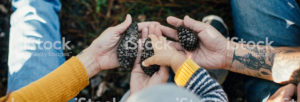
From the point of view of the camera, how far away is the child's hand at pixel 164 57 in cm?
112

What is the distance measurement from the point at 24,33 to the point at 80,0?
1.80 ft

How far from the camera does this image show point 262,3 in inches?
49.7

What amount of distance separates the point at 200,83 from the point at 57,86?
67cm

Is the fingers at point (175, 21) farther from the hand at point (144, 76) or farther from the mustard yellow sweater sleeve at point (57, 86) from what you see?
the mustard yellow sweater sleeve at point (57, 86)

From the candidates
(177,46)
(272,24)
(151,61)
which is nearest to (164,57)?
(151,61)

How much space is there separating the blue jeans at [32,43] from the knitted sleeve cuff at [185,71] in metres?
0.74

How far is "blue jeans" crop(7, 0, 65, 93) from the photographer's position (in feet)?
4.21

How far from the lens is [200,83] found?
0.99 m

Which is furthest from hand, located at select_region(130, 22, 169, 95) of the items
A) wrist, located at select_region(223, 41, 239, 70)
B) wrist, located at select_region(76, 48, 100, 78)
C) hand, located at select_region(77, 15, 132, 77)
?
wrist, located at select_region(223, 41, 239, 70)

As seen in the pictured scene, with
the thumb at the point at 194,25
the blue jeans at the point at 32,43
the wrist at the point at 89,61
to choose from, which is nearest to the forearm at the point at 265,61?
the thumb at the point at 194,25

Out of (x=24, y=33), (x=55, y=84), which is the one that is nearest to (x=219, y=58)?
(x=55, y=84)

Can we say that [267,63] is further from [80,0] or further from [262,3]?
[80,0]

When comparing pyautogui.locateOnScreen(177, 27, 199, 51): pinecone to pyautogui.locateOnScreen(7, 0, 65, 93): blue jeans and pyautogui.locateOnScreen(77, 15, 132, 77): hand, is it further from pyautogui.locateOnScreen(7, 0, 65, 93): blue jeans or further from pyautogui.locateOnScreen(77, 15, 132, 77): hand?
pyautogui.locateOnScreen(7, 0, 65, 93): blue jeans

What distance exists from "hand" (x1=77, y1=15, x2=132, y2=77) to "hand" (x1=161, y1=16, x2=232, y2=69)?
25 cm
